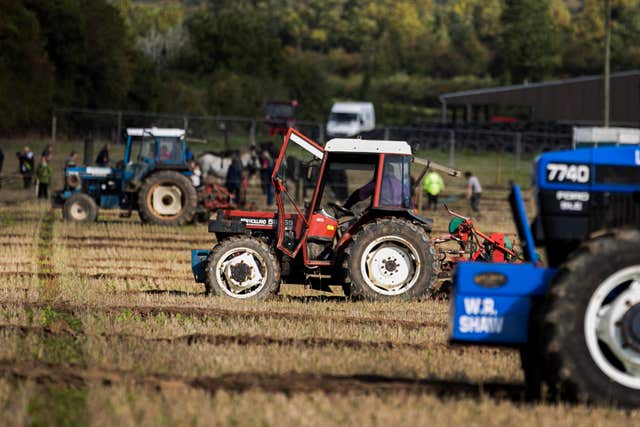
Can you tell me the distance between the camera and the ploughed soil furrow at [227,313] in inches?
454

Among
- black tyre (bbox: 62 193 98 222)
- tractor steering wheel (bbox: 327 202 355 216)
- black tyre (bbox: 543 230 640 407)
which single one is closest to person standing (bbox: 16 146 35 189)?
black tyre (bbox: 62 193 98 222)

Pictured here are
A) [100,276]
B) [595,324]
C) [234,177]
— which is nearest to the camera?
[595,324]

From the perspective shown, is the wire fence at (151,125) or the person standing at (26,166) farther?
the wire fence at (151,125)

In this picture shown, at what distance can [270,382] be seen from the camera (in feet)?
25.6

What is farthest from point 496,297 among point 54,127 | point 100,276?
point 54,127

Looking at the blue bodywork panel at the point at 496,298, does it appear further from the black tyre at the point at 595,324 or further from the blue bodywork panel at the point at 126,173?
the blue bodywork panel at the point at 126,173

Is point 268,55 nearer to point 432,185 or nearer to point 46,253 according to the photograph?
point 432,185

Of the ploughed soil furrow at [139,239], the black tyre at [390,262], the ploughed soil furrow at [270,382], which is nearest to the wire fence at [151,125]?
the ploughed soil furrow at [139,239]

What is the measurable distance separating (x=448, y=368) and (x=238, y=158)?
2315cm

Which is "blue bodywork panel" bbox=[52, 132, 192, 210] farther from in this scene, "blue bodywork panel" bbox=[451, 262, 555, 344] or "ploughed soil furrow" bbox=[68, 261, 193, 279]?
"blue bodywork panel" bbox=[451, 262, 555, 344]

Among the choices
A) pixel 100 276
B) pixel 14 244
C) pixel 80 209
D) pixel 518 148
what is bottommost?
pixel 100 276

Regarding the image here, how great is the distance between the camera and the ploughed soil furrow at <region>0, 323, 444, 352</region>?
976cm

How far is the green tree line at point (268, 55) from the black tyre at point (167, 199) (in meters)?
15.7

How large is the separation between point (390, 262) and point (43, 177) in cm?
2093
